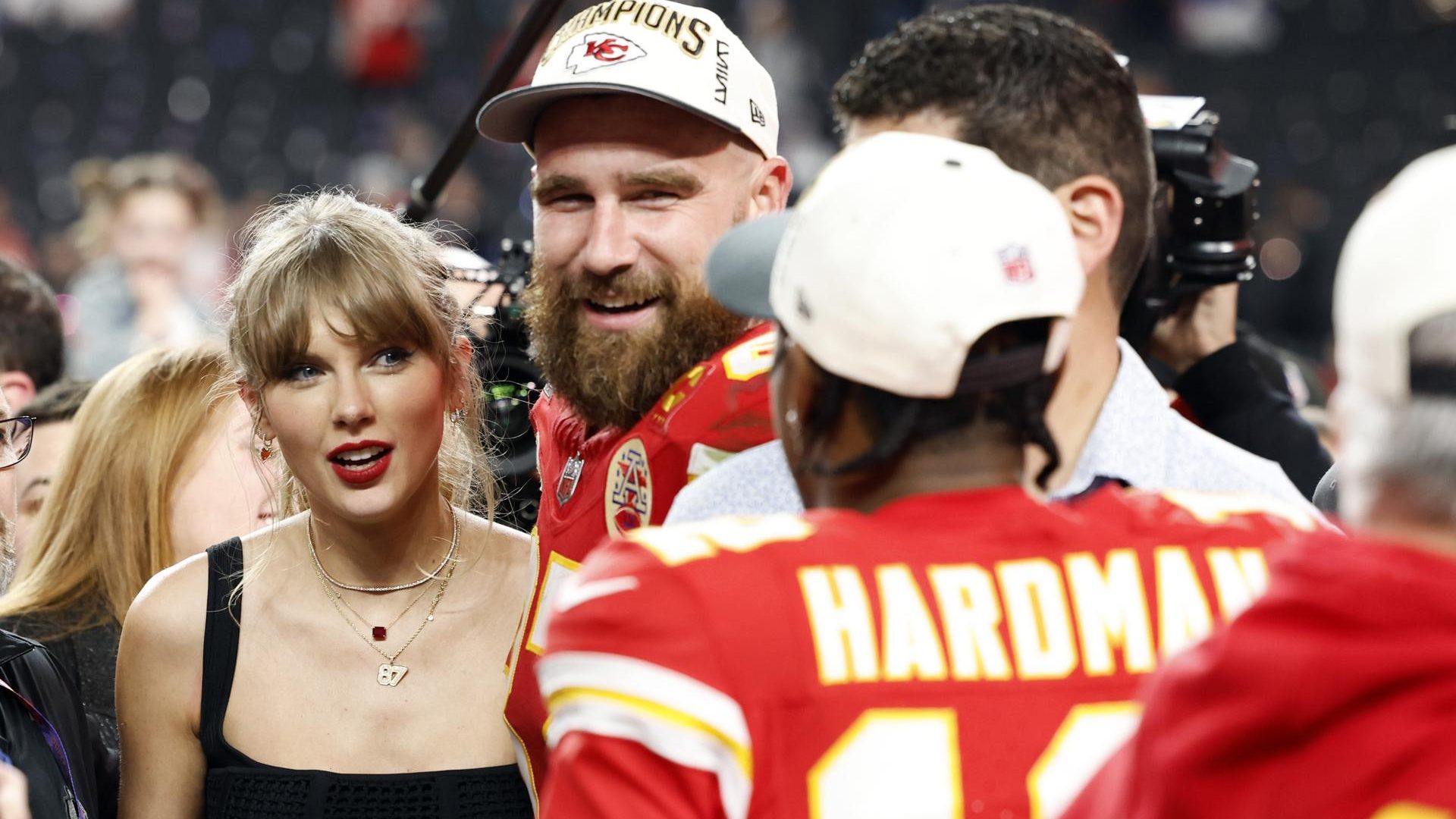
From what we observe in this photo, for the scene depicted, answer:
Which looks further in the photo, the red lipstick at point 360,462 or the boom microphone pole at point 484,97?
the boom microphone pole at point 484,97

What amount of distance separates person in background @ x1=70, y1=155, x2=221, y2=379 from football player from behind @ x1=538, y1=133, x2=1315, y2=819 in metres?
5.23

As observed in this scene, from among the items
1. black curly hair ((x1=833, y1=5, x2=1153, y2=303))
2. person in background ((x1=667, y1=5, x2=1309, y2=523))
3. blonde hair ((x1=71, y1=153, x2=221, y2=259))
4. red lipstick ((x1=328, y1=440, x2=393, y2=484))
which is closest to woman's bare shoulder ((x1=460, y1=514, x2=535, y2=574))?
red lipstick ((x1=328, y1=440, x2=393, y2=484))

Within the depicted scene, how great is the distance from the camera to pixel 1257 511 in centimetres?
121

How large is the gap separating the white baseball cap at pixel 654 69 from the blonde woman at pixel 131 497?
88 cm

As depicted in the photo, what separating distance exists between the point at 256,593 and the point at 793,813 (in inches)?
53.3

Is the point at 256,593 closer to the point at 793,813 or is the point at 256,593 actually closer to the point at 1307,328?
the point at 793,813

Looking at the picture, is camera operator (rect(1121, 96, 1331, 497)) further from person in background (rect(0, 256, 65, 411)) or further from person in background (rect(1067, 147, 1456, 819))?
person in background (rect(0, 256, 65, 411))

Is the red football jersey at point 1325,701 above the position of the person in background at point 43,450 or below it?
above

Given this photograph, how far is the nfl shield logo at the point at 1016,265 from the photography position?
3.67 feet

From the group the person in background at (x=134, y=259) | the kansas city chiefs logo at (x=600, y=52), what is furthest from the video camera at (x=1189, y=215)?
the person in background at (x=134, y=259)

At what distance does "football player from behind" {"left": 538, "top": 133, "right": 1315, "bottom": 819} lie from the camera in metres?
1.04

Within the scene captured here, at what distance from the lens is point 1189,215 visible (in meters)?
2.09

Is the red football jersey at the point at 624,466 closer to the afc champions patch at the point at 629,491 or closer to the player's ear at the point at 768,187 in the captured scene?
the afc champions patch at the point at 629,491

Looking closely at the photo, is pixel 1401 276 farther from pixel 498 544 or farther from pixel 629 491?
pixel 498 544
